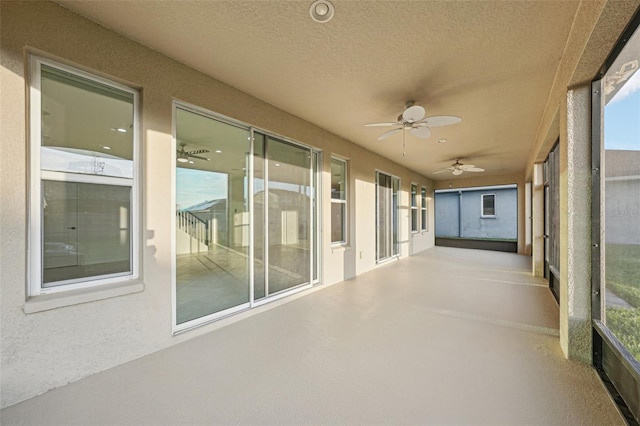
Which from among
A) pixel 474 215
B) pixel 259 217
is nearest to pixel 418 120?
pixel 259 217

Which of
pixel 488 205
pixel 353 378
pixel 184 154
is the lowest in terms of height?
pixel 353 378

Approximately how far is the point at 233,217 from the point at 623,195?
3.38m

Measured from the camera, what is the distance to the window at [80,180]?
183cm

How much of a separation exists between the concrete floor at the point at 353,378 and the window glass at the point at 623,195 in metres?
0.55

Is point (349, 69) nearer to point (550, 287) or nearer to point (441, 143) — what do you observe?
point (441, 143)

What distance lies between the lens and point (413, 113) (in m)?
2.86

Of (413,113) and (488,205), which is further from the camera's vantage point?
(488,205)

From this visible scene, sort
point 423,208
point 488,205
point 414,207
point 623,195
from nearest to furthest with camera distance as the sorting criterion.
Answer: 1. point 623,195
2. point 414,207
3. point 423,208
4. point 488,205

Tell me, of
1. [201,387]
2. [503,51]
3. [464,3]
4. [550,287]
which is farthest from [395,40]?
[550,287]

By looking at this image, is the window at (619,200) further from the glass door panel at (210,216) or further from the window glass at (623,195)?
the glass door panel at (210,216)

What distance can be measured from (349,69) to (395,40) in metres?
0.55

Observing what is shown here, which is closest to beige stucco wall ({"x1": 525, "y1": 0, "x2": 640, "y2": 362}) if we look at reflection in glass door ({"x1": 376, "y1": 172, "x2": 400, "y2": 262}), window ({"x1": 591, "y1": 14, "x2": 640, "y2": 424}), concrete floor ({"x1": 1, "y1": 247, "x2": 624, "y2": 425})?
window ({"x1": 591, "y1": 14, "x2": 640, "y2": 424})

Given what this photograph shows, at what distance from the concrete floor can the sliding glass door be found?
1.38 ft

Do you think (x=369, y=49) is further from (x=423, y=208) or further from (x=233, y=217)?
(x=423, y=208)
